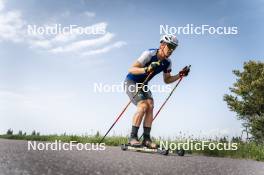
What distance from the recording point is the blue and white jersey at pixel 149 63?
319 inches

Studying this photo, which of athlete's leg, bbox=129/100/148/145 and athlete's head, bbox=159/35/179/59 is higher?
athlete's head, bbox=159/35/179/59

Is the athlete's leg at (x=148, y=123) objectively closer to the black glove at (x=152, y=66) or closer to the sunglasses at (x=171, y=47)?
the black glove at (x=152, y=66)

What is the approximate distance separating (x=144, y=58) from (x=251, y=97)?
704 inches

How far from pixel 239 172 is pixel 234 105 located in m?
19.9

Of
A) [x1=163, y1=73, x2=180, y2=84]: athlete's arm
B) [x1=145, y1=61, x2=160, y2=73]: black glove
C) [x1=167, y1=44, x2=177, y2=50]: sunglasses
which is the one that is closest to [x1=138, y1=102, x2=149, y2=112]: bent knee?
[x1=145, y1=61, x2=160, y2=73]: black glove

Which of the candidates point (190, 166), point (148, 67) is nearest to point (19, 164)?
point (190, 166)

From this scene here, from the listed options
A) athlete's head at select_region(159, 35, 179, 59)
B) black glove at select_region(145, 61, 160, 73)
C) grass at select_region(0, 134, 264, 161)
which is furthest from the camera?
grass at select_region(0, 134, 264, 161)

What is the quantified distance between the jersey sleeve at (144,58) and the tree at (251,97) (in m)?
16.6

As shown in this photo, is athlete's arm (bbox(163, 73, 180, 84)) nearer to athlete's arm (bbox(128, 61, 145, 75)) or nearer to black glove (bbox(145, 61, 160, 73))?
athlete's arm (bbox(128, 61, 145, 75))

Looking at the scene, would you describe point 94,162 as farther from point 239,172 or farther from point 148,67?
point 148,67

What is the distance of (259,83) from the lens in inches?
954

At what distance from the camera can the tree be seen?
23.9 metres

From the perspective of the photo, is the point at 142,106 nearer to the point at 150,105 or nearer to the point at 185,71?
the point at 150,105

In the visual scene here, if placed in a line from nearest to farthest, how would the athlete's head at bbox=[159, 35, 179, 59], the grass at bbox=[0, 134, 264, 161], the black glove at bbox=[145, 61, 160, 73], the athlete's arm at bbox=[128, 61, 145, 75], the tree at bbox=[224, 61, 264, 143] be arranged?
1. the black glove at bbox=[145, 61, 160, 73]
2. the athlete's head at bbox=[159, 35, 179, 59]
3. the athlete's arm at bbox=[128, 61, 145, 75]
4. the grass at bbox=[0, 134, 264, 161]
5. the tree at bbox=[224, 61, 264, 143]
